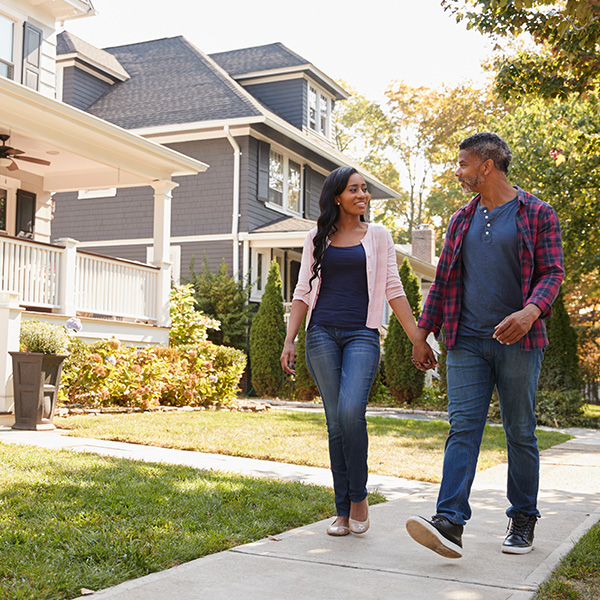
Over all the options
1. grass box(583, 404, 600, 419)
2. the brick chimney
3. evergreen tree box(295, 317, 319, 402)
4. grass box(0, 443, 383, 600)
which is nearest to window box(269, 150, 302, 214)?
evergreen tree box(295, 317, 319, 402)

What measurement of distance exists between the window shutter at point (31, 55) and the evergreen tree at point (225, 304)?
6.68 m

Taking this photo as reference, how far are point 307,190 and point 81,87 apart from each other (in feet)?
23.5

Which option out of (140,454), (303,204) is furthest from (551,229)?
(303,204)

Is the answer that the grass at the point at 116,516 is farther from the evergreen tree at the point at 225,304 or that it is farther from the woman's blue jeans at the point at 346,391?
the evergreen tree at the point at 225,304

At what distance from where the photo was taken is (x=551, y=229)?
390 cm

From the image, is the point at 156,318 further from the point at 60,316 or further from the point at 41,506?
the point at 41,506

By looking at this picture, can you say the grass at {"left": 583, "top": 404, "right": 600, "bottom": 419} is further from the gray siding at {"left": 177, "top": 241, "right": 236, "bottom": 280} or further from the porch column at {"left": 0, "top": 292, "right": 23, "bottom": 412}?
the porch column at {"left": 0, "top": 292, "right": 23, "bottom": 412}

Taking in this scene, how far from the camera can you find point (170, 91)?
2222 centimetres

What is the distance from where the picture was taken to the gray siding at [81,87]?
21.7 m

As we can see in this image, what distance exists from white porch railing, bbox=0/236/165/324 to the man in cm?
876

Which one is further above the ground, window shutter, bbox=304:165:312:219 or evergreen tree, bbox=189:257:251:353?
window shutter, bbox=304:165:312:219

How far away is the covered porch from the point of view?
38.9ft

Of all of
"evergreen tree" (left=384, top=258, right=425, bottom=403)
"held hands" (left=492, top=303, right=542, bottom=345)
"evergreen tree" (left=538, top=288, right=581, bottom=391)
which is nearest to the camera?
"held hands" (left=492, top=303, right=542, bottom=345)

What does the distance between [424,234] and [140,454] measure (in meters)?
26.6
